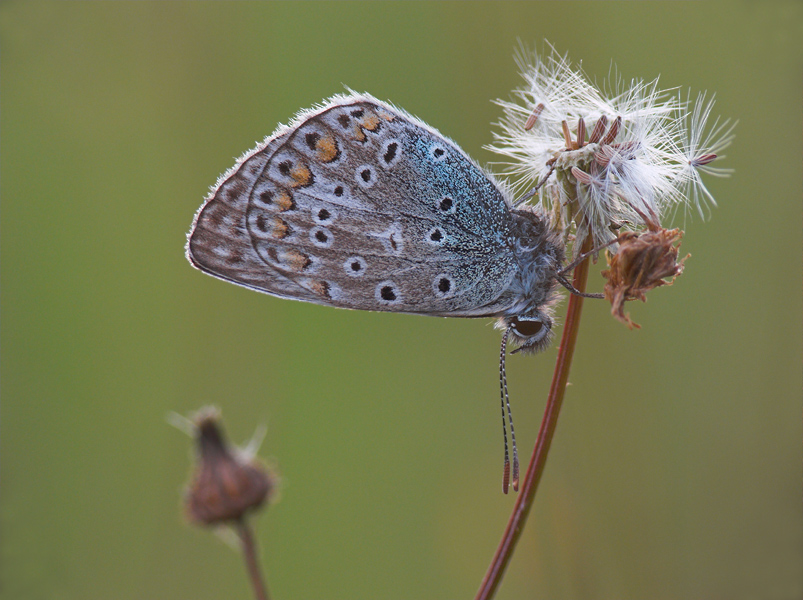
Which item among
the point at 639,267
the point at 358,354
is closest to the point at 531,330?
the point at 639,267

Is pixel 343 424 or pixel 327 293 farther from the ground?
pixel 327 293

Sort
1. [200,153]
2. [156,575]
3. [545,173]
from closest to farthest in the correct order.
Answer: [545,173]
[156,575]
[200,153]

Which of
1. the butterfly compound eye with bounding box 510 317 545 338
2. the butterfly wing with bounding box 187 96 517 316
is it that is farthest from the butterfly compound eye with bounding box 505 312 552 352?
the butterfly wing with bounding box 187 96 517 316

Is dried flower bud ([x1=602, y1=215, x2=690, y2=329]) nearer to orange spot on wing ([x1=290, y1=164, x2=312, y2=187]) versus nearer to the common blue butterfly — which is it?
the common blue butterfly

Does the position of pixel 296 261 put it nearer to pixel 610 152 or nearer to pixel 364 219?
pixel 364 219

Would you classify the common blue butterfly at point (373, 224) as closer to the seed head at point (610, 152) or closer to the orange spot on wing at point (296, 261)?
the orange spot on wing at point (296, 261)

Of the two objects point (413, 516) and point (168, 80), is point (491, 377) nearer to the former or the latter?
point (413, 516)

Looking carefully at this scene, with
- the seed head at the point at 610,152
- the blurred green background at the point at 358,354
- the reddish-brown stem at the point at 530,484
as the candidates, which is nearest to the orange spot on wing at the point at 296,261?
the seed head at the point at 610,152

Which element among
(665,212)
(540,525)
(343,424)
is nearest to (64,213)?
(343,424)
